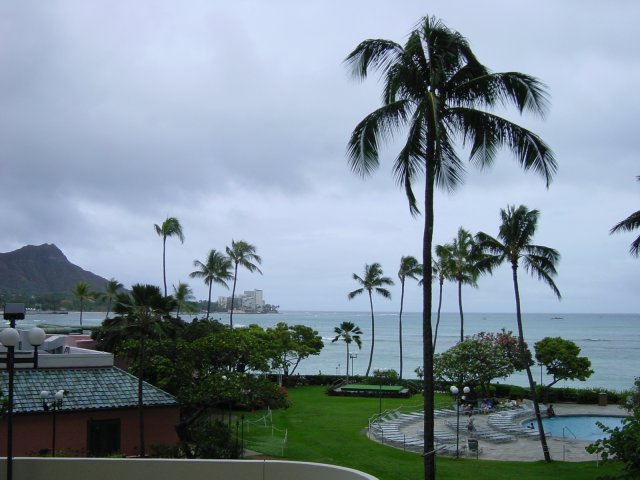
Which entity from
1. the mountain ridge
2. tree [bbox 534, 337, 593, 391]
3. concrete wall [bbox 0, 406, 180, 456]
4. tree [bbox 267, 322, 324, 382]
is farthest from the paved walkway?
the mountain ridge

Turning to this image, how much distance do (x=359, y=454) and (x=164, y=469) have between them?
59.4ft

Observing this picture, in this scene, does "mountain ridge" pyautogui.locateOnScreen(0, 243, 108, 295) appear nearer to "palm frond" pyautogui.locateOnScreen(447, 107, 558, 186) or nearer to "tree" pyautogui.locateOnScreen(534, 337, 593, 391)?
"tree" pyautogui.locateOnScreen(534, 337, 593, 391)

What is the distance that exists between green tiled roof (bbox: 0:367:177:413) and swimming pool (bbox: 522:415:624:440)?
23.8 m

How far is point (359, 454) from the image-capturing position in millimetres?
25312

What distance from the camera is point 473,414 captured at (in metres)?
37.8

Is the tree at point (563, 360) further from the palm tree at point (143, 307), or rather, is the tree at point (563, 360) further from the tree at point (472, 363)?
the palm tree at point (143, 307)

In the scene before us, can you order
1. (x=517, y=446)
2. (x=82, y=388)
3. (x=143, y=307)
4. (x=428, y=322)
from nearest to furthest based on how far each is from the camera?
(x=428, y=322)
(x=82, y=388)
(x=143, y=307)
(x=517, y=446)

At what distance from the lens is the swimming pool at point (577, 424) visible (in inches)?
1387

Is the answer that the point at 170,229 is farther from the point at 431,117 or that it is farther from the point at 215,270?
the point at 431,117

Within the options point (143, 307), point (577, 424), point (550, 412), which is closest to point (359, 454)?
point (143, 307)

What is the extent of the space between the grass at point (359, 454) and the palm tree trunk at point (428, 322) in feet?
28.7

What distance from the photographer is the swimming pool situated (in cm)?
3522

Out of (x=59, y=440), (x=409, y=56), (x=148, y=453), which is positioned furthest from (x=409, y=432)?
(x=409, y=56)

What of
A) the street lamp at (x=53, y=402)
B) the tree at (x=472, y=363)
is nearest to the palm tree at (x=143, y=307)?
the street lamp at (x=53, y=402)
